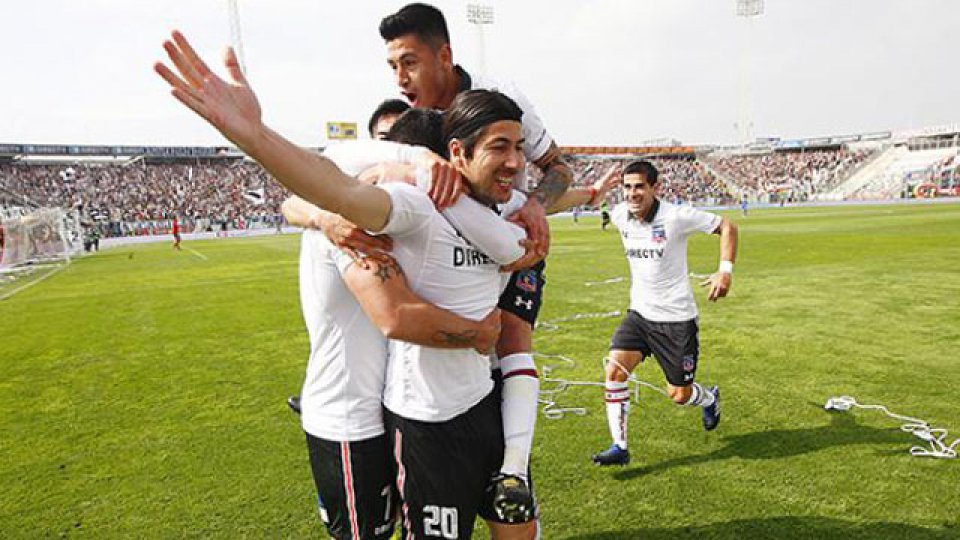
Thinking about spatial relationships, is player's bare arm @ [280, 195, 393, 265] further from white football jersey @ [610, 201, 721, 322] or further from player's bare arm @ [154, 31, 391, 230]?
white football jersey @ [610, 201, 721, 322]

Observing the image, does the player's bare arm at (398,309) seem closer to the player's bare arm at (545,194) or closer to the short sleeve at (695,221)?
the player's bare arm at (545,194)

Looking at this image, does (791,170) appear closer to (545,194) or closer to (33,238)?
(33,238)

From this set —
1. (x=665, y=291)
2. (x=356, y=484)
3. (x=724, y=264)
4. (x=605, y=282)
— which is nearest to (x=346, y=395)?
(x=356, y=484)

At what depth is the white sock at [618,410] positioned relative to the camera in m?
4.86

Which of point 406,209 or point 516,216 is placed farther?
point 516,216

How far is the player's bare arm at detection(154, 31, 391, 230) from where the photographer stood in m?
1.65

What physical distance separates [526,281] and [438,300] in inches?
41.2

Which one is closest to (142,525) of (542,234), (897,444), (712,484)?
(542,234)

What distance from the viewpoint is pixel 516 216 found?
109 inches

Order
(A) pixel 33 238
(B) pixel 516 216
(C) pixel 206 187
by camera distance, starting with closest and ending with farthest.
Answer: (B) pixel 516 216 < (A) pixel 33 238 < (C) pixel 206 187

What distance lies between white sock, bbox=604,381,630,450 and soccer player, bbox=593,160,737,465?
11 cm

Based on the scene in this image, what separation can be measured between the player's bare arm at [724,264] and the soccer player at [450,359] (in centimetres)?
348

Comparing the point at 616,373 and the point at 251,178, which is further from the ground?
the point at 251,178

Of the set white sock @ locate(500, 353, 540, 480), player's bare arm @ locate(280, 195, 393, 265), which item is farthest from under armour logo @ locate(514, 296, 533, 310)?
player's bare arm @ locate(280, 195, 393, 265)
